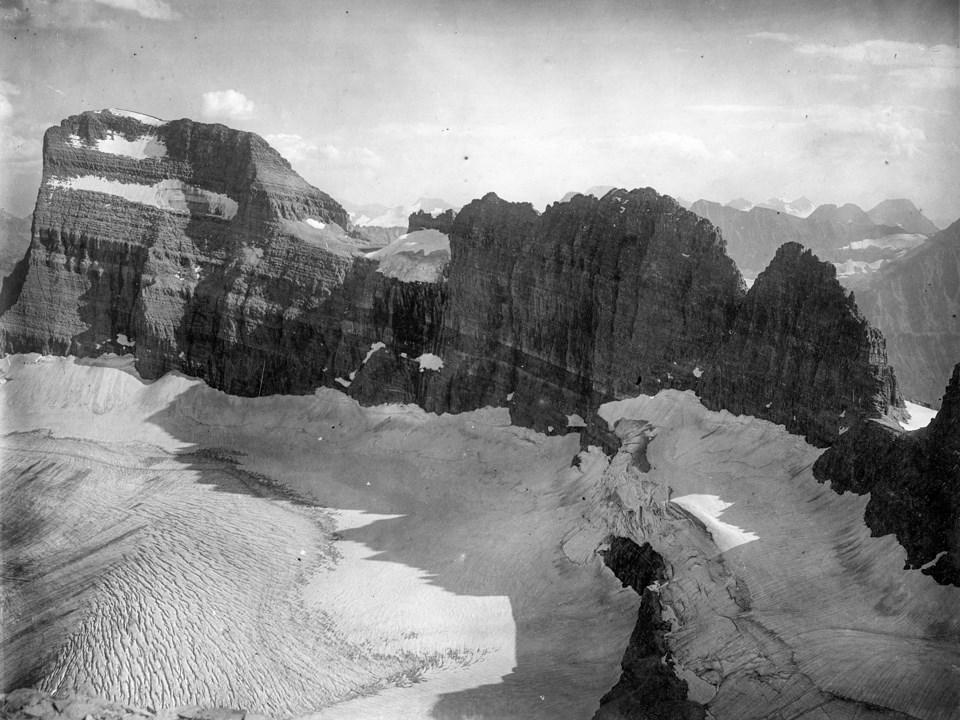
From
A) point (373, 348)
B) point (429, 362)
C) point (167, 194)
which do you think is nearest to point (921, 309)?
point (429, 362)

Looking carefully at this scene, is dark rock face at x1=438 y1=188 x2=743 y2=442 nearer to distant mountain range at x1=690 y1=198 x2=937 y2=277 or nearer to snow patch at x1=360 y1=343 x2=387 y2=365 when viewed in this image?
snow patch at x1=360 y1=343 x2=387 y2=365

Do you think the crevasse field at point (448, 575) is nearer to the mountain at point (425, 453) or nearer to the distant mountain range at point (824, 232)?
the mountain at point (425, 453)

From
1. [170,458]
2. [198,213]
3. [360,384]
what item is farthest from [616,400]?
[198,213]

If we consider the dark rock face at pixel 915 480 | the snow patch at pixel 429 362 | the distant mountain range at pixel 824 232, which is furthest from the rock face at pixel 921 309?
the snow patch at pixel 429 362

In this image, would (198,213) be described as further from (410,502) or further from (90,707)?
(90,707)

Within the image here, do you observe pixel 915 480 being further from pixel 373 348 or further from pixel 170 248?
pixel 170 248

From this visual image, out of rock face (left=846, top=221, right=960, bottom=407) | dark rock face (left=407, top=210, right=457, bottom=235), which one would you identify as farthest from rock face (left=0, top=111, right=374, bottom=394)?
rock face (left=846, top=221, right=960, bottom=407)
